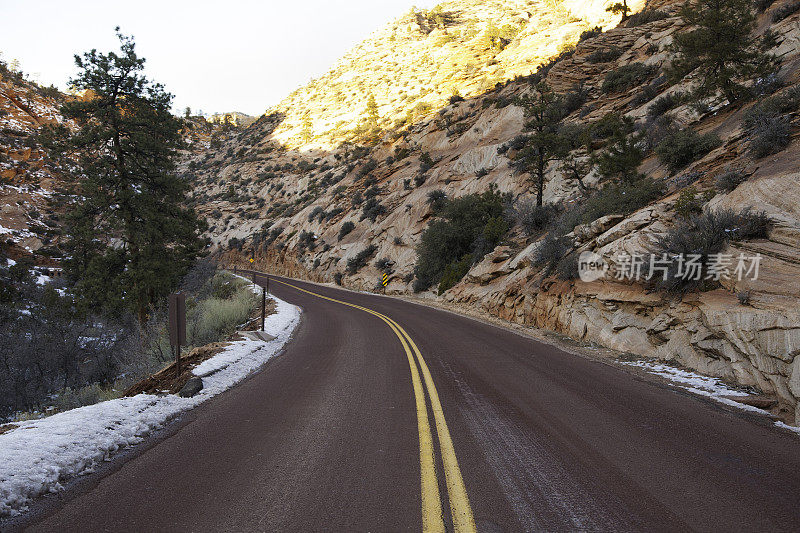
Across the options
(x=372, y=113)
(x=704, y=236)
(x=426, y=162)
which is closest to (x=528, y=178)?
(x=426, y=162)

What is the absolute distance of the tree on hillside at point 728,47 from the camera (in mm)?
14695

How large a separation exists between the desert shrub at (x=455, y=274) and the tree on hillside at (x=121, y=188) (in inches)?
553

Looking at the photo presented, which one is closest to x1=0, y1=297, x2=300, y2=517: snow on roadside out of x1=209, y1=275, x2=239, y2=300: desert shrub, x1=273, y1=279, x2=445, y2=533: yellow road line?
x1=273, y1=279, x2=445, y2=533: yellow road line

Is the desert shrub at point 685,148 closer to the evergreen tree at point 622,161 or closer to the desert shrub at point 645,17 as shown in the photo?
the evergreen tree at point 622,161

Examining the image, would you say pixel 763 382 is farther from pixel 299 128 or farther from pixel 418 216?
pixel 299 128

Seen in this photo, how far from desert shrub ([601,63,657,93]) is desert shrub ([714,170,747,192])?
21.6m

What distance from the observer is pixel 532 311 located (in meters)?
13.7

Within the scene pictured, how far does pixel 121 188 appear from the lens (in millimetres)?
16969

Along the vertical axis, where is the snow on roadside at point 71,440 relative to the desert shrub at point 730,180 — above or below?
below

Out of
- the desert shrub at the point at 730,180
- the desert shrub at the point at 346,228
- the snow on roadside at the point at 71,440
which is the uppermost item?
the desert shrub at the point at 346,228

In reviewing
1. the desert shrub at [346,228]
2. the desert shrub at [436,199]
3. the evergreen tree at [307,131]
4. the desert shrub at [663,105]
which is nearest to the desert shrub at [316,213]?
the desert shrub at [346,228]

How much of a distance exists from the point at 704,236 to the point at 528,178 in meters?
17.3

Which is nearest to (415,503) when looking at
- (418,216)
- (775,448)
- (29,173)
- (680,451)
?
(680,451)

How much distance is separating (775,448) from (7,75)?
8349 cm
